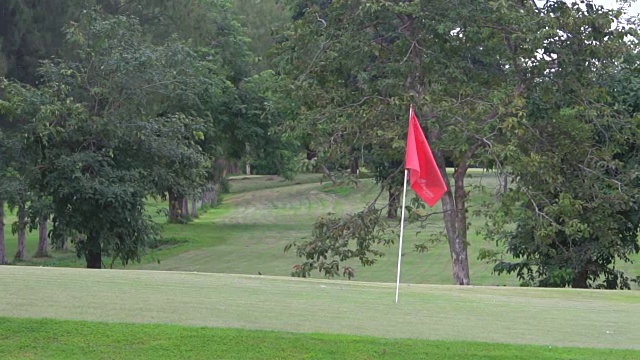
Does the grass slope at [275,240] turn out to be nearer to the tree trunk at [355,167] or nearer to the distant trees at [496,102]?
the tree trunk at [355,167]

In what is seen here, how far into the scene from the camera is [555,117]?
22.0m

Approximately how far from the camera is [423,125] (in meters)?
21.6

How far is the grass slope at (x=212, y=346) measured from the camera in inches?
340

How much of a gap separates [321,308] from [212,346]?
2.33 meters

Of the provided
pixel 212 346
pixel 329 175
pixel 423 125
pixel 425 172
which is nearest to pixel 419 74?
pixel 423 125

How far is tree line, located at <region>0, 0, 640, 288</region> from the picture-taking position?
21266 millimetres

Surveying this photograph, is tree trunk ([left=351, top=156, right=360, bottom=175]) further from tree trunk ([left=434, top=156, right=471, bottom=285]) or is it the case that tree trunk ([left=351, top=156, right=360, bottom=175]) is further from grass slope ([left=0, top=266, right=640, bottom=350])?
grass slope ([left=0, top=266, right=640, bottom=350])

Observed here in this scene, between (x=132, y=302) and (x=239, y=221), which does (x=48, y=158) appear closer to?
(x=132, y=302)

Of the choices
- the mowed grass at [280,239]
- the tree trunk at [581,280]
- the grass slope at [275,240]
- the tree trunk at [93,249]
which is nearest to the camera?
the tree trunk at [581,280]

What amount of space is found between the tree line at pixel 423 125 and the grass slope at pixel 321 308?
7624 mm

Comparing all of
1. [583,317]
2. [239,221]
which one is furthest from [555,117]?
[239,221]

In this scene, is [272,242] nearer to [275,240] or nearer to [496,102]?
[275,240]

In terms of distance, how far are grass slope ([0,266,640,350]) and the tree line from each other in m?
7.62

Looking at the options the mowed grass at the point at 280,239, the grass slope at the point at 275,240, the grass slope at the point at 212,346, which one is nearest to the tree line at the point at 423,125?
the mowed grass at the point at 280,239
